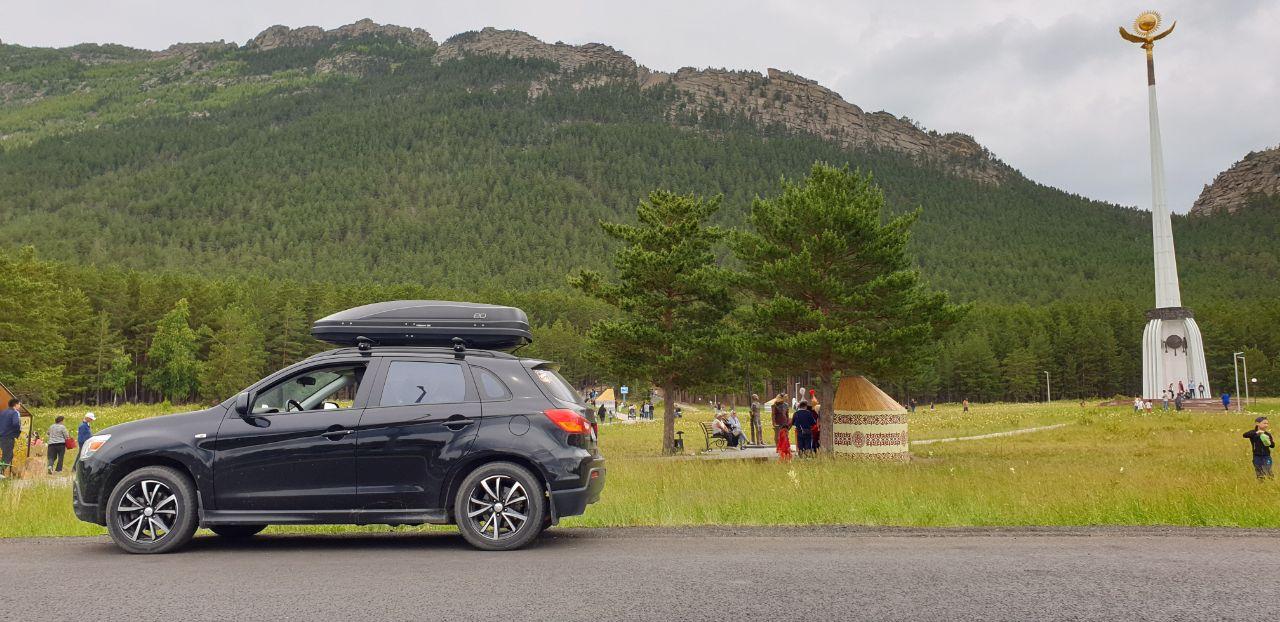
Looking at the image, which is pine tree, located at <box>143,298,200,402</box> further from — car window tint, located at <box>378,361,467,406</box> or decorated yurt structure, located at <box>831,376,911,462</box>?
car window tint, located at <box>378,361,467,406</box>

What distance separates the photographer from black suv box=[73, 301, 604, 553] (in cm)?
820

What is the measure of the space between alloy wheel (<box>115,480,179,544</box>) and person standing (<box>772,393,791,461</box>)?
1581cm

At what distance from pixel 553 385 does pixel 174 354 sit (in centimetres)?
8237

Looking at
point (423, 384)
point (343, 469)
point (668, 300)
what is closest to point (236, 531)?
point (343, 469)

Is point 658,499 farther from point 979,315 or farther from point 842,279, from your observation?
point 979,315

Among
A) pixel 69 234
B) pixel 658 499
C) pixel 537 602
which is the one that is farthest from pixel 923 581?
pixel 69 234

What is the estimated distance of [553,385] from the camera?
28.7 ft

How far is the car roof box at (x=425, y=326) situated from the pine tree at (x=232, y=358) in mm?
76895

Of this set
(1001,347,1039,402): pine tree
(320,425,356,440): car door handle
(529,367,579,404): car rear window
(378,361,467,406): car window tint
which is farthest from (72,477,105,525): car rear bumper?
(1001,347,1039,402): pine tree

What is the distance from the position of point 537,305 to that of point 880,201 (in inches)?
4729

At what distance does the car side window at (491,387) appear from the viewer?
8.47 metres

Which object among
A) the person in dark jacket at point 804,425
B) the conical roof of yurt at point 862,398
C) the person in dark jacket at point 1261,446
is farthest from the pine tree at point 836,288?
the person in dark jacket at point 1261,446

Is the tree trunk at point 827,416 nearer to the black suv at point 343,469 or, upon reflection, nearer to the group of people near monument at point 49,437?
the group of people near monument at point 49,437

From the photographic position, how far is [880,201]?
27766 mm
